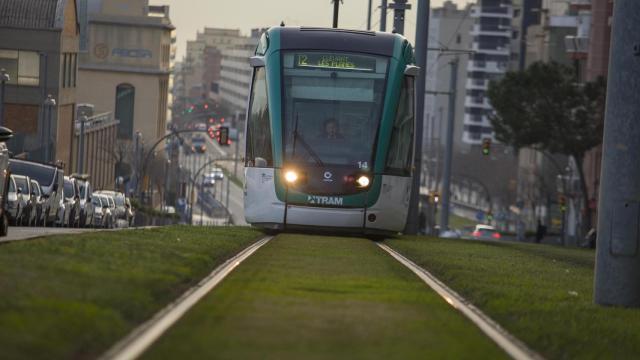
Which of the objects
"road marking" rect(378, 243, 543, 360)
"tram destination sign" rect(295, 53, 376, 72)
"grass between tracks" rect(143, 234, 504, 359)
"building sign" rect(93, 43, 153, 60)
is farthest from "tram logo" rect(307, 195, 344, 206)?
"building sign" rect(93, 43, 153, 60)

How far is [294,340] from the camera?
456 inches

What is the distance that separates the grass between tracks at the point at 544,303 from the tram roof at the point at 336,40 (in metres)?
5.11

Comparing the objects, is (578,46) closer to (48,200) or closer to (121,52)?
(48,200)

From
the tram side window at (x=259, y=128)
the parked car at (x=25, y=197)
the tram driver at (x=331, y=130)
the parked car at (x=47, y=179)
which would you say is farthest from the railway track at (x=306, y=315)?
the parked car at (x=47, y=179)

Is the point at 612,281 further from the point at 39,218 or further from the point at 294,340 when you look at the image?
the point at 39,218

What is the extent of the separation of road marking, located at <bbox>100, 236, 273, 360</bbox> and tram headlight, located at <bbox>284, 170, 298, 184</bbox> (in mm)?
9366

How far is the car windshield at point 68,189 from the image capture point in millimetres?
49388

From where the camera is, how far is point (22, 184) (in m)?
37.4

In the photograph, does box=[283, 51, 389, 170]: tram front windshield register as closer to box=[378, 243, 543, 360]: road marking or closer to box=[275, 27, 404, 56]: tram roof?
box=[275, 27, 404, 56]: tram roof

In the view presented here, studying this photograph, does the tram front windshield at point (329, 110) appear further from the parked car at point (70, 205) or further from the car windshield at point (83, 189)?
the car windshield at point (83, 189)

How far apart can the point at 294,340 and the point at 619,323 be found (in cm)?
392

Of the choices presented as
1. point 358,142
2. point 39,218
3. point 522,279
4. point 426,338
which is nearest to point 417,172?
point 39,218

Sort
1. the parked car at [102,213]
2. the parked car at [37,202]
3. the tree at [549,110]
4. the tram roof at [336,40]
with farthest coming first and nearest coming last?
1. the tree at [549,110]
2. the parked car at [102,213]
3. the parked car at [37,202]
4. the tram roof at [336,40]

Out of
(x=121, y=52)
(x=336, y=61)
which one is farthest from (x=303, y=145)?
(x=121, y=52)
